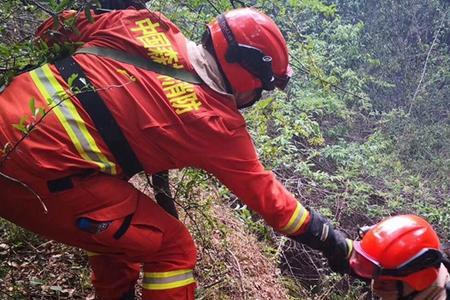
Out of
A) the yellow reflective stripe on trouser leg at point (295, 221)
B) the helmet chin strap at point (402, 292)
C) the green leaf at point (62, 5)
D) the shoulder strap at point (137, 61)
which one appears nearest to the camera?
the green leaf at point (62, 5)

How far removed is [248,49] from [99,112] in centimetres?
83

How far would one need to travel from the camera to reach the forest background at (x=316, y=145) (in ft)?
11.1

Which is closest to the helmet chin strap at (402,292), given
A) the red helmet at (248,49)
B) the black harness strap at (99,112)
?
the red helmet at (248,49)

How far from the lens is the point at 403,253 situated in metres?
2.39

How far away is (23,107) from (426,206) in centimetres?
569

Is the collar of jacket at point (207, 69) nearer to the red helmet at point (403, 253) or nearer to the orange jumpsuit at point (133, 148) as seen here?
the orange jumpsuit at point (133, 148)

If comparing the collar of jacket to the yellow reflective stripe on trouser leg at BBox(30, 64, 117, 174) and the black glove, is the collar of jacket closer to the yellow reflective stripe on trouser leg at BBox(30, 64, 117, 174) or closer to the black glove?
the yellow reflective stripe on trouser leg at BBox(30, 64, 117, 174)

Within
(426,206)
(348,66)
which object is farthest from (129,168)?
(348,66)

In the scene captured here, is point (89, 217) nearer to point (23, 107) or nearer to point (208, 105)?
point (23, 107)

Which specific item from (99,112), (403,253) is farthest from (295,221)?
(99,112)

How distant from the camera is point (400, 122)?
9.47m

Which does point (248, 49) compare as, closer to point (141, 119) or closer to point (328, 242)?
point (141, 119)

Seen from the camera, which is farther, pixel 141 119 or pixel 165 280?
pixel 165 280

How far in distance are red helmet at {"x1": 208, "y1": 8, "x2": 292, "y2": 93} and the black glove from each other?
82cm
